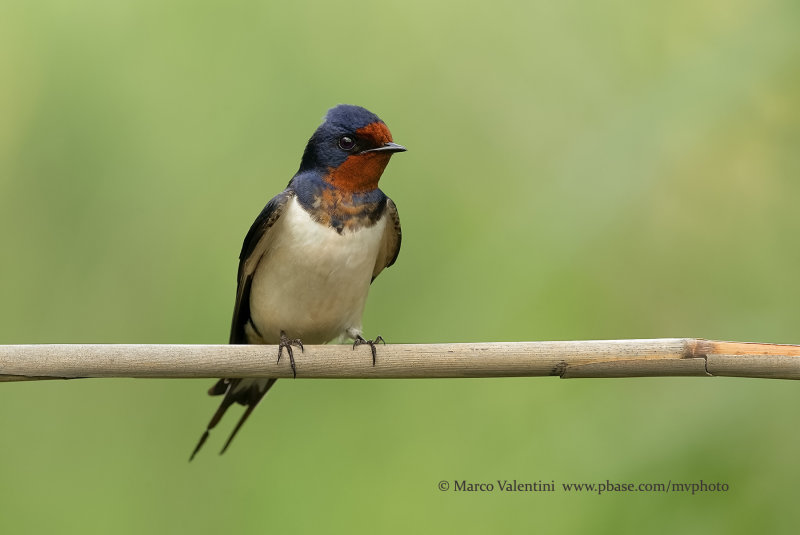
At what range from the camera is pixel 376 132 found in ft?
4.71

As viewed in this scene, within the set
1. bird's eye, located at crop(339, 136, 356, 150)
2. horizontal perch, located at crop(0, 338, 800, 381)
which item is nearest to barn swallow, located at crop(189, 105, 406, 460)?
bird's eye, located at crop(339, 136, 356, 150)

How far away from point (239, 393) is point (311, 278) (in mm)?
274

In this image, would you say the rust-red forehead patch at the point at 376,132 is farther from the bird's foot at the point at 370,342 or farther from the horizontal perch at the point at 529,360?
the horizontal perch at the point at 529,360

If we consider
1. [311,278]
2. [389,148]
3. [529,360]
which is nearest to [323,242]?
[311,278]

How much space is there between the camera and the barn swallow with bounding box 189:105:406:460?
1471 millimetres

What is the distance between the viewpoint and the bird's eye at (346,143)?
4.80ft

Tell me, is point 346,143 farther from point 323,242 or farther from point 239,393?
point 239,393

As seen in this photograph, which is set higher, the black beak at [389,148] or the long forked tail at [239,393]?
the black beak at [389,148]

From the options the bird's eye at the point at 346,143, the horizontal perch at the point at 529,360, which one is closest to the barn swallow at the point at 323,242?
the bird's eye at the point at 346,143

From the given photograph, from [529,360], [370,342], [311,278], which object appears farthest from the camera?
[311,278]

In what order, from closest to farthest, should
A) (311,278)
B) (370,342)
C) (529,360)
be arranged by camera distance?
(529,360) < (370,342) < (311,278)

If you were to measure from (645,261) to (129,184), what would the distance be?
1.21 metres

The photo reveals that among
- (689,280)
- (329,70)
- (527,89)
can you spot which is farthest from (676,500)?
(329,70)

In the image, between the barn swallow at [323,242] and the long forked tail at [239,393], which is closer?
the barn swallow at [323,242]
